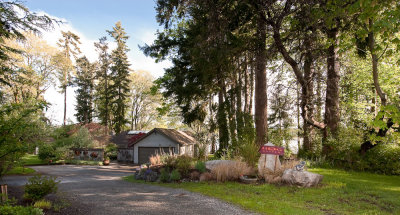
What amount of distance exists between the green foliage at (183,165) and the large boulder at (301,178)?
178 inches

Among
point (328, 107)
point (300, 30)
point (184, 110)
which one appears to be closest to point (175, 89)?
point (184, 110)

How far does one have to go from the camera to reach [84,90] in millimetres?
37656

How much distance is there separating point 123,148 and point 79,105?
52.5 feet

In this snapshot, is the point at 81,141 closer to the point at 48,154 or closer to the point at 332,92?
the point at 48,154

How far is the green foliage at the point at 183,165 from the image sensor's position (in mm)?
11523

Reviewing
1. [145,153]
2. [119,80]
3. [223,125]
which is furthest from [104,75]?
[223,125]

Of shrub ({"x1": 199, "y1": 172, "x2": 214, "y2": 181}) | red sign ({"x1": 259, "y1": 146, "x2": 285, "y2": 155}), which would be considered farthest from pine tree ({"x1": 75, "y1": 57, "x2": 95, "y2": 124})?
red sign ({"x1": 259, "y1": 146, "x2": 285, "y2": 155})

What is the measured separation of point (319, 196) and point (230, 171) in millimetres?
3637

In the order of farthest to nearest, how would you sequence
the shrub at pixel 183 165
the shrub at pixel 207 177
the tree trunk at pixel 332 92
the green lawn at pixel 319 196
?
the tree trunk at pixel 332 92
the shrub at pixel 183 165
the shrub at pixel 207 177
the green lawn at pixel 319 196

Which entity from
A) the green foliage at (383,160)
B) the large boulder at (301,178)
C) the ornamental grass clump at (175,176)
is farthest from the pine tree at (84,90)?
the green foliage at (383,160)

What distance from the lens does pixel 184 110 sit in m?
17.1

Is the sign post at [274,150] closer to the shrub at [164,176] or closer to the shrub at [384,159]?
the shrub at [164,176]

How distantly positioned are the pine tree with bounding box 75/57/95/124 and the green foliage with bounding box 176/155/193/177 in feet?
98.9

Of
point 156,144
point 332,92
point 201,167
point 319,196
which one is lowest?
point 319,196
